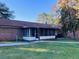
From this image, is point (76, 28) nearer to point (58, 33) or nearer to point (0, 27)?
point (58, 33)

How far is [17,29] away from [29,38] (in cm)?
250

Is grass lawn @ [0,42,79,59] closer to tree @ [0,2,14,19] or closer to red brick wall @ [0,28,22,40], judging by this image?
red brick wall @ [0,28,22,40]

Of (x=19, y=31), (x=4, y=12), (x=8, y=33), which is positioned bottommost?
(x=8, y=33)

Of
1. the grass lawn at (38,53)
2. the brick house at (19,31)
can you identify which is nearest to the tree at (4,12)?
the brick house at (19,31)

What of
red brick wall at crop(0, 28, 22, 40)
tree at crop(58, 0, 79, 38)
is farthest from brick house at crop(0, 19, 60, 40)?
tree at crop(58, 0, 79, 38)

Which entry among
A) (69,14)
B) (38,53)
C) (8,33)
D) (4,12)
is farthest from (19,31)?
(4,12)

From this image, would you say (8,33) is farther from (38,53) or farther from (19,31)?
(38,53)

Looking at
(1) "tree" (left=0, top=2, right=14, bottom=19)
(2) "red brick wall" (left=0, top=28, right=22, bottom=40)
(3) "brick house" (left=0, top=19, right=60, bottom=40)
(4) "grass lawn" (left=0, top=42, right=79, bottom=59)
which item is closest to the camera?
(4) "grass lawn" (left=0, top=42, right=79, bottom=59)

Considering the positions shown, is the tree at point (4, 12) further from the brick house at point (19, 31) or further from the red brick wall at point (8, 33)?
the red brick wall at point (8, 33)

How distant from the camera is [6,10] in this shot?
55.8 metres

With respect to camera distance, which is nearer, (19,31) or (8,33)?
(8,33)

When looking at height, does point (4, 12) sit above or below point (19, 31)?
above

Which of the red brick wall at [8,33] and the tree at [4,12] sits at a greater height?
the tree at [4,12]

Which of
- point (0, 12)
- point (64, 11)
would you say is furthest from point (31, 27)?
point (0, 12)
